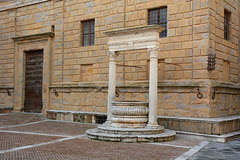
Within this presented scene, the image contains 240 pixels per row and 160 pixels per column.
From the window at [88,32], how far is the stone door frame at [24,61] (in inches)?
86.0

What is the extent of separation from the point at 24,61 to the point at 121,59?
7.38 m

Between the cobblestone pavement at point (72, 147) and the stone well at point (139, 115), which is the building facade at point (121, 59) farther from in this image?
the cobblestone pavement at point (72, 147)

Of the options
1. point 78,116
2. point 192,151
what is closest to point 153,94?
point 192,151

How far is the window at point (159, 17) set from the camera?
13180mm

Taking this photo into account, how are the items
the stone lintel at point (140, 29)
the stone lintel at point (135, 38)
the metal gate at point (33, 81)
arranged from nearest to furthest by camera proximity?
the stone lintel at point (140, 29) < the stone lintel at point (135, 38) < the metal gate at point (33, 81)

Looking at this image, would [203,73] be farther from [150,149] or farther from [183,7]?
[150,149]

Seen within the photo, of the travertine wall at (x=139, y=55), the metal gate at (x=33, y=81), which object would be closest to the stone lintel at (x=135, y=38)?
the travertine wall at (x=139, y=55)

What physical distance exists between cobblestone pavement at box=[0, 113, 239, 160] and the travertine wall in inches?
95.9

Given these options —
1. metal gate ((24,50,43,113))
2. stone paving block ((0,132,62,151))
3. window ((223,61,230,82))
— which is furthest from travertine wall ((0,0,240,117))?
stone paving block ((0,132,62,151))

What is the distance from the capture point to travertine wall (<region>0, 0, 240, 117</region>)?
38.9 feet

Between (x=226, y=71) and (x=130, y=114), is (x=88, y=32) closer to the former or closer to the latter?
(x=130, y=114)

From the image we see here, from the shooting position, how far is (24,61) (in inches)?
716

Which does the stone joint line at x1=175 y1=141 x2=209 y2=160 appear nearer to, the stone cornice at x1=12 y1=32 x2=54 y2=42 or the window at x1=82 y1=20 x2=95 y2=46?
the window at x1=82 y1=20 x2=95 y2=46

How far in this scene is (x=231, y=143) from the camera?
9898mm
